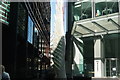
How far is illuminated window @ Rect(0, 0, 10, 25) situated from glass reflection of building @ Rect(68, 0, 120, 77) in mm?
8358

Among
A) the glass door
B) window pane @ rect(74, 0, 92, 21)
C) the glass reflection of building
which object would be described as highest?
window pane @ rect(74, 0, 92, 21)

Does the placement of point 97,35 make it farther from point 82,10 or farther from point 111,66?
point 111,66

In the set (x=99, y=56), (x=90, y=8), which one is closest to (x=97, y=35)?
(x=99, y=56)

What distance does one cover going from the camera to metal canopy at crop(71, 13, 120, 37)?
20.0 metres

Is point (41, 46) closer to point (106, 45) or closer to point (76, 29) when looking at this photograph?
point (76, 29)

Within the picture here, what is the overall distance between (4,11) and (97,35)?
10.8 metres

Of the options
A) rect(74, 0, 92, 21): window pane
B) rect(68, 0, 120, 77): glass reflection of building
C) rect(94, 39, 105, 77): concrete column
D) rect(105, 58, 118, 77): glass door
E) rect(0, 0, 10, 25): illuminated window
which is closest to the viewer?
rect(0, 0, 10, 25): illuminated window

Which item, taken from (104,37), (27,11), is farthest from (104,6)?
(27,11)

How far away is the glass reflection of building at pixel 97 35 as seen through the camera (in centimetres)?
2038

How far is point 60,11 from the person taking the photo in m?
17.2

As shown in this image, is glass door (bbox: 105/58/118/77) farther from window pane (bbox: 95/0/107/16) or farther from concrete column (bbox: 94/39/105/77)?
window pane (bbox: 95/0/107/16)

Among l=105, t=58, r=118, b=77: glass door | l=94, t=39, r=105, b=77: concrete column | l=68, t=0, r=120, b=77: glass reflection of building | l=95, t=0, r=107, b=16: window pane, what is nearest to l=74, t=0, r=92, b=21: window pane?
l=68, t=0, r=120, b=77: glass reflection of building

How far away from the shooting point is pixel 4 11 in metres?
13.5

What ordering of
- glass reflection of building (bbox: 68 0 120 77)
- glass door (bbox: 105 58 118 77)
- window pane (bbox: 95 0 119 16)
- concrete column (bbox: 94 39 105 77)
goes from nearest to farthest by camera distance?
window pane (bbox: 95 0 119 16) → glass reflection of building (bbox: 68 0 120 77) → glass door (bbox: 105 58 118 77) → concrete column (bbox: 94 39 105 77)
